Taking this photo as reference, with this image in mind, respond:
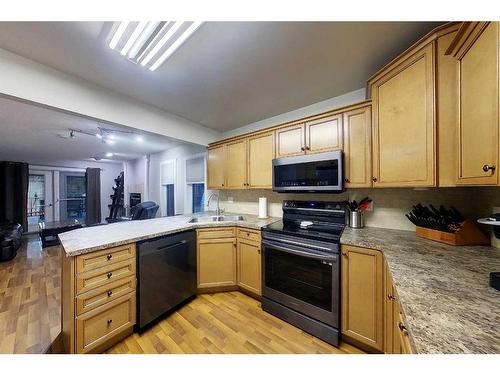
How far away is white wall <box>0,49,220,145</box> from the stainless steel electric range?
77.3 inches

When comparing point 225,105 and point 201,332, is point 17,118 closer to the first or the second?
point 225,105

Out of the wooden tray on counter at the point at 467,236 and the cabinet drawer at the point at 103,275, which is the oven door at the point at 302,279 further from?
the cabinet drawer at the point at 103,275

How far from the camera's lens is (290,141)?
2.21 meters

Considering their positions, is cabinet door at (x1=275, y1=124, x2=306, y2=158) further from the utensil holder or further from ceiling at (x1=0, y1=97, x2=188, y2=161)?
ceiling at (x1=0, y1=97, x2=188, y2=161)

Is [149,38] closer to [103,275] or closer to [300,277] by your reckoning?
[103,275]

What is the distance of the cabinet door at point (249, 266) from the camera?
2135mm

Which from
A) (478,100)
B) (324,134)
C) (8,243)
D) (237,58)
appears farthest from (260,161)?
(8,243)

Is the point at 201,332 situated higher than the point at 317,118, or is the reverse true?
the point at 317,118

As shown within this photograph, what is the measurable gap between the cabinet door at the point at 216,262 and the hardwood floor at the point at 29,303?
1386mm

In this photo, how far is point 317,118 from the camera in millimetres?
1997

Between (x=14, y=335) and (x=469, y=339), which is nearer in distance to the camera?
(x=469, y=339)

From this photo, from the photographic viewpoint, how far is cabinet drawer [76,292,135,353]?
4.45 feet
